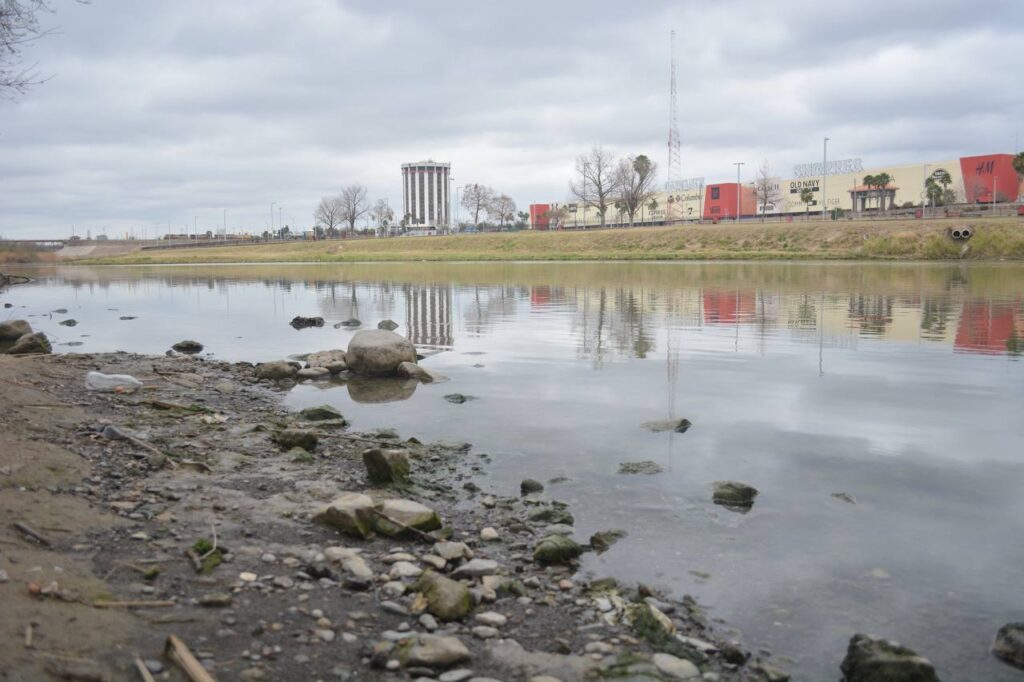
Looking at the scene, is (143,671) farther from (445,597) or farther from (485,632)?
(485,632)

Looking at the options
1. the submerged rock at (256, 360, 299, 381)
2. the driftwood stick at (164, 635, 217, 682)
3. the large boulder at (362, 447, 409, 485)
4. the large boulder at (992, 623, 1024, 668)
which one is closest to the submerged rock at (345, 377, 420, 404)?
the submerged rock at (256, 360, 299, 381)

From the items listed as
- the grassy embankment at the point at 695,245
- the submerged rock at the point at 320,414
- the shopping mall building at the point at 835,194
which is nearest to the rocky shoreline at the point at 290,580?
the submerged rock at the point at 320,414

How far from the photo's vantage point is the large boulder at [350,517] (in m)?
8.18

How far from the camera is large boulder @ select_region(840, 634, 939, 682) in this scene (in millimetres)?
5805

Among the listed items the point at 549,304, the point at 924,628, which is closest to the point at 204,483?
the point at 924,628

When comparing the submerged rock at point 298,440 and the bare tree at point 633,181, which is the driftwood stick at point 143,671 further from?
A: the bare tree at point 633,181

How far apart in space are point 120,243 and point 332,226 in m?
53.4

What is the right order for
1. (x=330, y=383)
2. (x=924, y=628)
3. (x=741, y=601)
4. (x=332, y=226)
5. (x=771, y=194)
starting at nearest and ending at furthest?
1. (x=924, y=628)
2. (x=741, y=601)
3. (x=330, y=383)
4. (x=771, y=194)
5. (x=332, y=226)

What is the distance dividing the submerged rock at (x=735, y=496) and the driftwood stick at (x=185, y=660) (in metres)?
6.49

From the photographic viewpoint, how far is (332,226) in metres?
192

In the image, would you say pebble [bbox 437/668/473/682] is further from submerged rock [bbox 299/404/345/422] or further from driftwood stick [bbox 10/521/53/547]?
submerged rock [bbox 299/404/345/422]

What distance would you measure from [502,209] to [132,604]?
18584 cm

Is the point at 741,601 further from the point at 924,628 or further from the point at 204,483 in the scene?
the point at 204,483

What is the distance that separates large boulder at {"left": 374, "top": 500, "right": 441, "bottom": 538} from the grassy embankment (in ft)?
246
